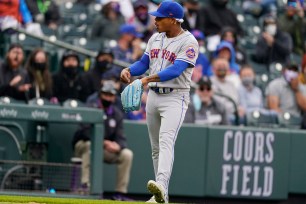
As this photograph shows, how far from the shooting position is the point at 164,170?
10.1 metres

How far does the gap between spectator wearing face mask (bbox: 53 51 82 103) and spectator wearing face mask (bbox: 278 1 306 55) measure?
5.56m

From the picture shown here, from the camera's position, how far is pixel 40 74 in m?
14.3

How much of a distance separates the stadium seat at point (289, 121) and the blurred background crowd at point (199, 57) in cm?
1

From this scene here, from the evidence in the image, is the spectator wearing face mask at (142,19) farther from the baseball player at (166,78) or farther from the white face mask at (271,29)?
the baseball player at (166,78)

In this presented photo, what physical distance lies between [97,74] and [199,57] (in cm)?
214

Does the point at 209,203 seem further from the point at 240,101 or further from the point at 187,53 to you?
the point at 187,53

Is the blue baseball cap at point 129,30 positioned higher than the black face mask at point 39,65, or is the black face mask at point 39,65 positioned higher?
the blue baseball cap at point 129,30

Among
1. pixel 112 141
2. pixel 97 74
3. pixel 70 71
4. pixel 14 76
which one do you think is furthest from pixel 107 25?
pixel 112 141

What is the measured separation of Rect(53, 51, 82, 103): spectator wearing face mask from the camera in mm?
14531

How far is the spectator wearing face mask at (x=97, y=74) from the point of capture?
14.8 m

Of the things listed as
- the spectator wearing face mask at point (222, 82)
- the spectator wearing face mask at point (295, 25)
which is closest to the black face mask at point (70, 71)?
the spectator wearing face mask at point (222, 82)

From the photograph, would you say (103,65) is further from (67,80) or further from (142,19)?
(142,19)

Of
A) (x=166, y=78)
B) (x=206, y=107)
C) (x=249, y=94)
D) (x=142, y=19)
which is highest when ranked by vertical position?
(x=142, y=19)

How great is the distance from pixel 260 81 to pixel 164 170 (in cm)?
699
